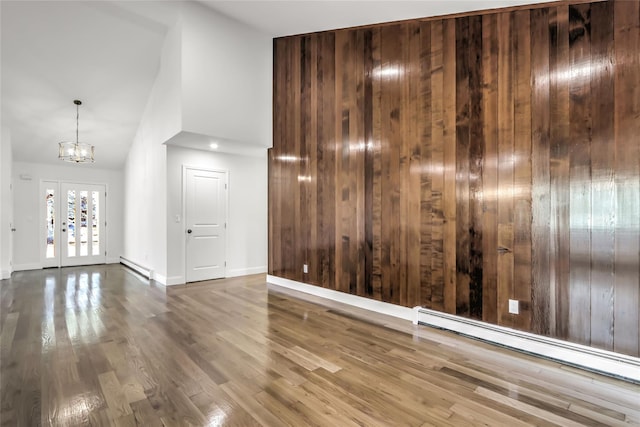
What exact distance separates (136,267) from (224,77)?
14.6 feet

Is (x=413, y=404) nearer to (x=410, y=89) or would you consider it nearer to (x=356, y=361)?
(x=356, y=361)

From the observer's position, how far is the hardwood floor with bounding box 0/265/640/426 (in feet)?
5.99

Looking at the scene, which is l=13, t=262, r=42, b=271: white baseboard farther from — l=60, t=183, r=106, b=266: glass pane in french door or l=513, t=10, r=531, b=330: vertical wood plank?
l=513, t=10, r=531, b=330: vertical wood plank

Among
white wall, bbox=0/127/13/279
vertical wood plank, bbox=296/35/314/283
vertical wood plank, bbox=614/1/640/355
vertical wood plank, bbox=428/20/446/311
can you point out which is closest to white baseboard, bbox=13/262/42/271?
white wall, bbox=0/127/13/279

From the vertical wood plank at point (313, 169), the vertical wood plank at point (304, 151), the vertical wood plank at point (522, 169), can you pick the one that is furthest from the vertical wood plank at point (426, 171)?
the vertical wood plank at point (304, 151)

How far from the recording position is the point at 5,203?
5.67 metres

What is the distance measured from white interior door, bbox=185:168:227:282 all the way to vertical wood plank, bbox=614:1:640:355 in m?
5.46

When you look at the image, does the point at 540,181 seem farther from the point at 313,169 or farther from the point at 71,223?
the point at 71,223

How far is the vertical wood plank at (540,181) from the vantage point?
265 centimetres

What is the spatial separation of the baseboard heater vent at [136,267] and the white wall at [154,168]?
7 cm

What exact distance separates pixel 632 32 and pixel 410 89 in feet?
5.88

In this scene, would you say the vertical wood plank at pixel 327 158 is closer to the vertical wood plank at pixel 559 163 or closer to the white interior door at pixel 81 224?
the vertical wood plank at pixel 559 163

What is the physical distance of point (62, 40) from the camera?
4.48 meters

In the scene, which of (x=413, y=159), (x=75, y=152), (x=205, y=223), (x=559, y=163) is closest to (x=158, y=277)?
A: (x=205, y=223)
